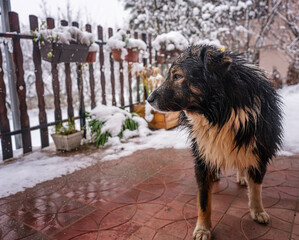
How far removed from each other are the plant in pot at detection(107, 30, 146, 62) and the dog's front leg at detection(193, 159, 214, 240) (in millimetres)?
3442

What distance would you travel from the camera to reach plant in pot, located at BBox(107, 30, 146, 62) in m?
4.62

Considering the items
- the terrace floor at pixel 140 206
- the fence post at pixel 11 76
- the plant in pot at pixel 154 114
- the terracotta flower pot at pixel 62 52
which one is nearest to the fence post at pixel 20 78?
the fence post at pixel 11 76

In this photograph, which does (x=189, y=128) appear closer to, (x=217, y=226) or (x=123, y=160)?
(x=217, y=226)

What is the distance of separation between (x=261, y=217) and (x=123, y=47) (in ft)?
12.8

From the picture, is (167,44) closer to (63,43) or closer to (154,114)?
(154,114)

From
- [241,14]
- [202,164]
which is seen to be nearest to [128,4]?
[241,14]

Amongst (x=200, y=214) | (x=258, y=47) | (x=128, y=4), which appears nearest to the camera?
(x=200, y=214)

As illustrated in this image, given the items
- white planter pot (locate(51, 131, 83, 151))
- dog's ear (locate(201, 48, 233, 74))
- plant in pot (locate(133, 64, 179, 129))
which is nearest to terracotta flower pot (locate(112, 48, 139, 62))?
plant in pot (locate(133, 64, 179, 129))

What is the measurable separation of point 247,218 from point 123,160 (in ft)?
6.20

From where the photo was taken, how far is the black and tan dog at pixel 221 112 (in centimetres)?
160

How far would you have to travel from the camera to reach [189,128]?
1.99m

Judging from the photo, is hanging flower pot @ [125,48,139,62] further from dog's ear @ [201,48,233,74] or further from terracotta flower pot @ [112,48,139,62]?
dog's ear @ [201,48,233,74]

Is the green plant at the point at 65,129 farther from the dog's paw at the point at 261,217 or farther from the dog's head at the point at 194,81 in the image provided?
the dog's paw at the point at 261,217

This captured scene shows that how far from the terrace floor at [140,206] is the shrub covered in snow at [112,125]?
3.78ft
